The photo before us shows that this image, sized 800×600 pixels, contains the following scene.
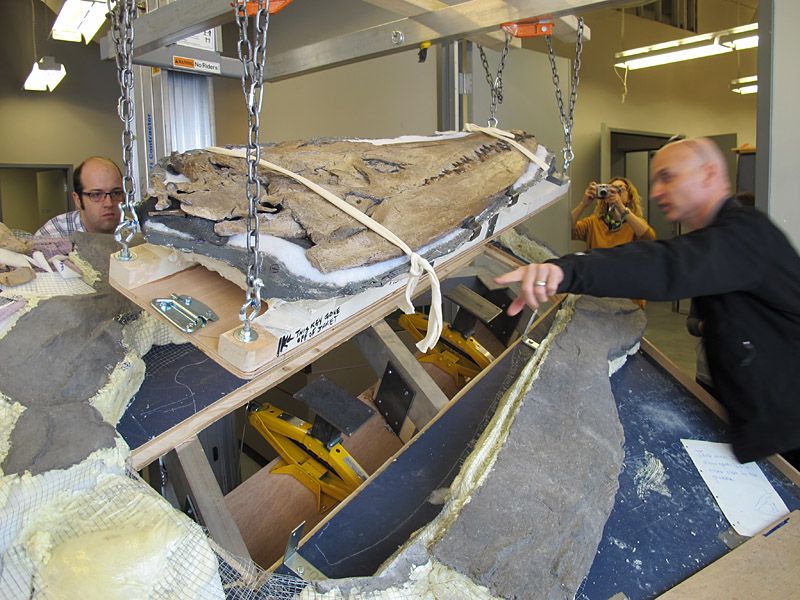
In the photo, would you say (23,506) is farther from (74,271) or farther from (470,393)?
(470,393)

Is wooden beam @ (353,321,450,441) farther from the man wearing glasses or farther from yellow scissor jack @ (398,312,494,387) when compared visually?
the man wearing glasses

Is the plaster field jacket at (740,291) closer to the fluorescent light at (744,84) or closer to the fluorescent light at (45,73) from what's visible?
the fluorescent light at (45,73)

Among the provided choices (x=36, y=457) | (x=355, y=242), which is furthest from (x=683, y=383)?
(x=36, y=457)

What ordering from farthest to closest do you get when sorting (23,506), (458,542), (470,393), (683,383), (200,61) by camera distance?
(200,61)
(683,383)
(470,393)
(458,542)
(23,506)

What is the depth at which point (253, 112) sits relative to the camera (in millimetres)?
1128

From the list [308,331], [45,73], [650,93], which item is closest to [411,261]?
[308,331]

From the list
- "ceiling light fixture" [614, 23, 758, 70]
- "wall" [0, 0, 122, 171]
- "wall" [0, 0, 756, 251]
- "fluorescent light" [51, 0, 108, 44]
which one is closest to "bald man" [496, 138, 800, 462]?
"wall" [0, 0, 756, 251]

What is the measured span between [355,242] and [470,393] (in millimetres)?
694

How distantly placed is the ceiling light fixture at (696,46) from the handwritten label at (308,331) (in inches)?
194

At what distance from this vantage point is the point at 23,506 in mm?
1089

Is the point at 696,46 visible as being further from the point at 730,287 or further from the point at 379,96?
the point at 730,287

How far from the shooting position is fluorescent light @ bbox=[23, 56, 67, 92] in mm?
5781

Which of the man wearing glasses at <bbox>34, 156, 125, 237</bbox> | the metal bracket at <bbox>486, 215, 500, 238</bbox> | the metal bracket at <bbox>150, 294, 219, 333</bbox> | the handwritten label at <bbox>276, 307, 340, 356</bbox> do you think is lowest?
the handwritten label at <bbox>276, 307, 340, 356</bbox>

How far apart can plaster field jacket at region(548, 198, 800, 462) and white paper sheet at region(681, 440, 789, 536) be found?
0.05m
